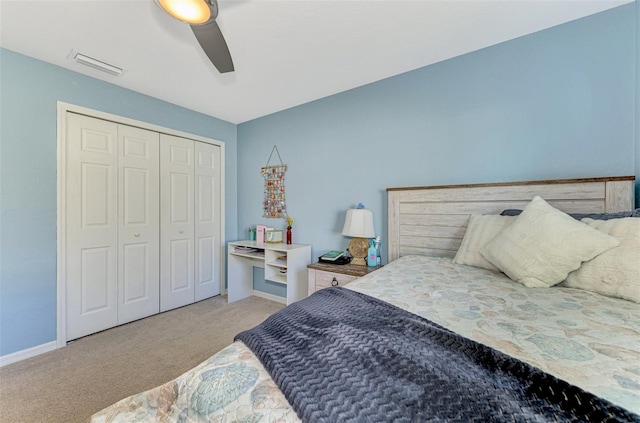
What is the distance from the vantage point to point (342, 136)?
9.12 feet

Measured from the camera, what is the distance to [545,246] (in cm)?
130

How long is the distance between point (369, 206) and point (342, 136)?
2.71 feet

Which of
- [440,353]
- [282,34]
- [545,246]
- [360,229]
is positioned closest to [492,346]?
[440,353]

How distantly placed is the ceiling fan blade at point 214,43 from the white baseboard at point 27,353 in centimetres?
268

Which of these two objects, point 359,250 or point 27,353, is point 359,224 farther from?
point 27,353

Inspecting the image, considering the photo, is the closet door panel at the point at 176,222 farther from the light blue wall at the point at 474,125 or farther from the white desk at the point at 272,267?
the light blue wall at the point at 474,125

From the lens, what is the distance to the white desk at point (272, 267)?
273 centimetres

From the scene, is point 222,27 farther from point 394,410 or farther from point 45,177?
point 394,410

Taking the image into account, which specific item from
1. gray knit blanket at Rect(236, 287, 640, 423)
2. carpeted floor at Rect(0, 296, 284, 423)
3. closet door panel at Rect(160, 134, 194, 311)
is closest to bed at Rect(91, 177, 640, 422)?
gray knit blanket at Rect(236, 287, 640, 423)

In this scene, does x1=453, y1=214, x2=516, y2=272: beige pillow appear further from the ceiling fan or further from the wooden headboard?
the ceiling fan

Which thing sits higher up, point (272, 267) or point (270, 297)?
point (272, 267)

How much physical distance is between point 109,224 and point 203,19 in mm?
2227

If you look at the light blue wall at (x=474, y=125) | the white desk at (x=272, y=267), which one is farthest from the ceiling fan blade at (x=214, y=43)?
the white desk at (x=272, y=267)

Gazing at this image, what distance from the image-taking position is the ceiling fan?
1184 millimetres
